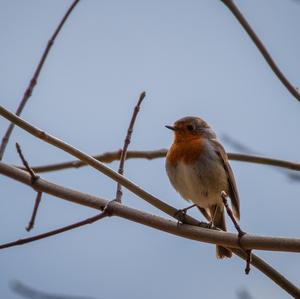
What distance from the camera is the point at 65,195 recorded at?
3.01 meters

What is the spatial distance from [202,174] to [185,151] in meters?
0.30

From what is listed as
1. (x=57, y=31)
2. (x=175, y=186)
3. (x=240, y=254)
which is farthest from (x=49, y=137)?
(x=175, y=186)

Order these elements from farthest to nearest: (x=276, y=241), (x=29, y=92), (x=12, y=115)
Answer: (x=29, y=92) → (x=12, y=115) → (x=276, y=241)

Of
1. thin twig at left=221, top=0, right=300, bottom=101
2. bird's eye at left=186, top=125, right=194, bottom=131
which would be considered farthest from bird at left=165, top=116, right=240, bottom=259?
thin twig at left=221, top=0, right=300, bottom=101

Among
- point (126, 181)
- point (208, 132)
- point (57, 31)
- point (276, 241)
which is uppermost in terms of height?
point (208, 132)

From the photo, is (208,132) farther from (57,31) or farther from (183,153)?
(57,31)

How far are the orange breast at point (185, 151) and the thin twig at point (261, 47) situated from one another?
207 centimetres

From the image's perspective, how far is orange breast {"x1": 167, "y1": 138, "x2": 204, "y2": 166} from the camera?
5277 mm

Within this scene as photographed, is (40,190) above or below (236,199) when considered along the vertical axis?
below

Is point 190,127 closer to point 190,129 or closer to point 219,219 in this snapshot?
point 190,129

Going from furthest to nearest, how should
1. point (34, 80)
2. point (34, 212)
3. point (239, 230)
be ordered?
point (34, 80) < point (34, 212) < point (239, 230)

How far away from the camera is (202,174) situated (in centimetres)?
521

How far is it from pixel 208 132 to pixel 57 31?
2830 mm

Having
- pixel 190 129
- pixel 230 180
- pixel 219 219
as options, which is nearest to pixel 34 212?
pixel 230 180
